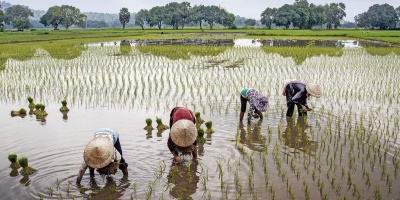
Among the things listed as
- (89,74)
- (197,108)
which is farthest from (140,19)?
(197,108)

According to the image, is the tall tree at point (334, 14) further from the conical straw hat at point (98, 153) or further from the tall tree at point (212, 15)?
the conical straw hat at point (98, 153)

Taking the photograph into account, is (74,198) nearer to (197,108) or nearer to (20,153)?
(20,153)

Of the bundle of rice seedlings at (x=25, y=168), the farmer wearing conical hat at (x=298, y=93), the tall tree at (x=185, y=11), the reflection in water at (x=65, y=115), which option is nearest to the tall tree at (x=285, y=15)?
the tall tree at (x=185, y=11)

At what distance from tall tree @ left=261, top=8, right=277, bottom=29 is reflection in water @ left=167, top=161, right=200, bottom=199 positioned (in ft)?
226

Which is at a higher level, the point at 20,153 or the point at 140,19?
the point at 140,19

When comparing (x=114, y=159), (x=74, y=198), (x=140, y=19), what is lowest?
(x=74, y=198)

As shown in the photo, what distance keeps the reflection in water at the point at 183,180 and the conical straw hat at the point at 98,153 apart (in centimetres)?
106

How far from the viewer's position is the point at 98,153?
3.83 meters

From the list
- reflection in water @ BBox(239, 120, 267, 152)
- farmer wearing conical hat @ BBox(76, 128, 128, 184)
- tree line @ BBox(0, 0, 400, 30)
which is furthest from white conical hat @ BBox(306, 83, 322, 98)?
tree line @ BBox(0, 0, 400, 30)

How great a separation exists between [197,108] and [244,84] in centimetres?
296

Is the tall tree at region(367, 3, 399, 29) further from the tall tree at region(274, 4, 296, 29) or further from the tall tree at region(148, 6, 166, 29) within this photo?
the tall tree at region(148, 6, 166, 29)

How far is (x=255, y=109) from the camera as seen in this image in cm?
701

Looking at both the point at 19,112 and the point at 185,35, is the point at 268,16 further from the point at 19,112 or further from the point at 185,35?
the point at 19,112

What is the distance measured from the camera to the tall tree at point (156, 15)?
71625 mm
